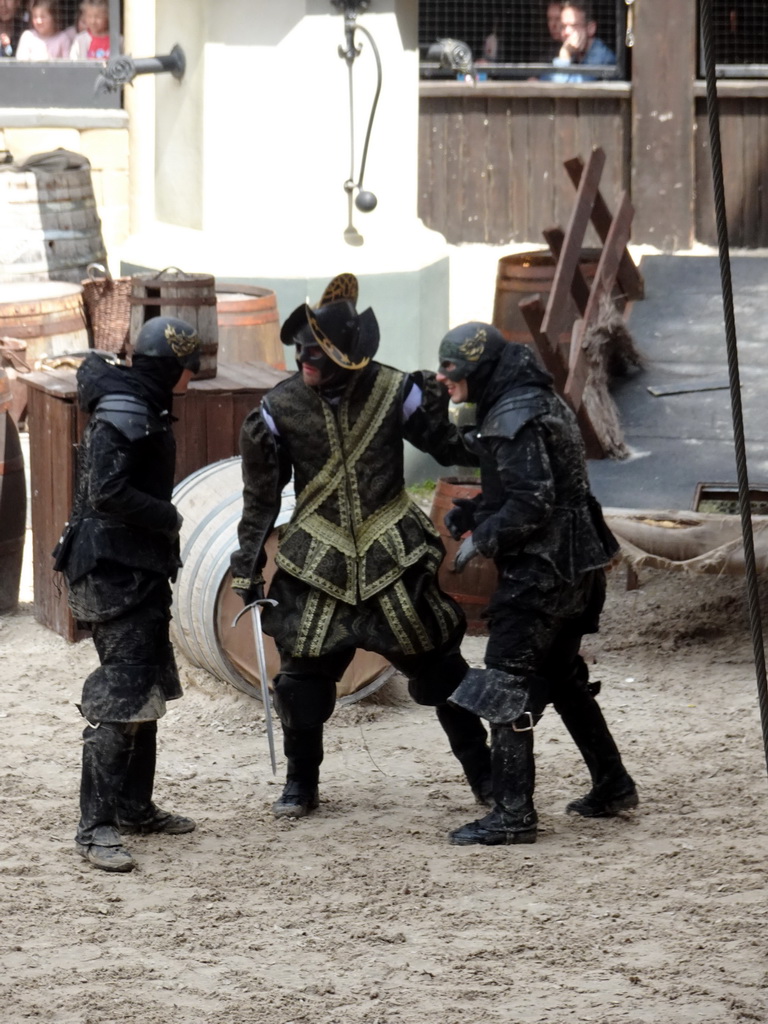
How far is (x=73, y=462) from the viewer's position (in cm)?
678

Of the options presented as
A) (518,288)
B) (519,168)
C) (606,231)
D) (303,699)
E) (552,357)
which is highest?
(519,168)

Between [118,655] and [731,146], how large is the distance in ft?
29.4

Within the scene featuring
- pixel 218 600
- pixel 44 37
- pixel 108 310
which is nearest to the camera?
pixel 218 600

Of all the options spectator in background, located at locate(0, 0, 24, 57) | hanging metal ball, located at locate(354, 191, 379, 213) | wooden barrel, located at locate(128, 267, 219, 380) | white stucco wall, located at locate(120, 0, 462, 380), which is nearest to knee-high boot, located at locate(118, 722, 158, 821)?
wooden barrel, located at locate(128, 267, 219, 380)

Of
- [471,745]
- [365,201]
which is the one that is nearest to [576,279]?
[365,201]

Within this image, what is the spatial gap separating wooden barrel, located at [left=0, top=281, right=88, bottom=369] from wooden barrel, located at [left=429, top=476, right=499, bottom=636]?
4024 millimetres

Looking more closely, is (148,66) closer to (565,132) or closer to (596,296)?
(596,296)

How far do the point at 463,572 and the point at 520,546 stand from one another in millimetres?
1972

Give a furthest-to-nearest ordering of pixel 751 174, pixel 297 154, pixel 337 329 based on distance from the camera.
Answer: pixel 751 174 → pixel 297 154 → pixel 337 329

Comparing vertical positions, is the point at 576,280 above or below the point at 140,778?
above

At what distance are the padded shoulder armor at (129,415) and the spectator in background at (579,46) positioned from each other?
8774 millimetres

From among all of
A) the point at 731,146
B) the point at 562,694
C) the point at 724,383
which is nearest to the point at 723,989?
the point at 562,694

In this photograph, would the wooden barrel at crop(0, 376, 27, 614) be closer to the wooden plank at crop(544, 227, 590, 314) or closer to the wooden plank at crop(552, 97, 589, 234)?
the wooden plank at crop(544, 227, 590, 314)

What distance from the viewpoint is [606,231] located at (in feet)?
32.5
